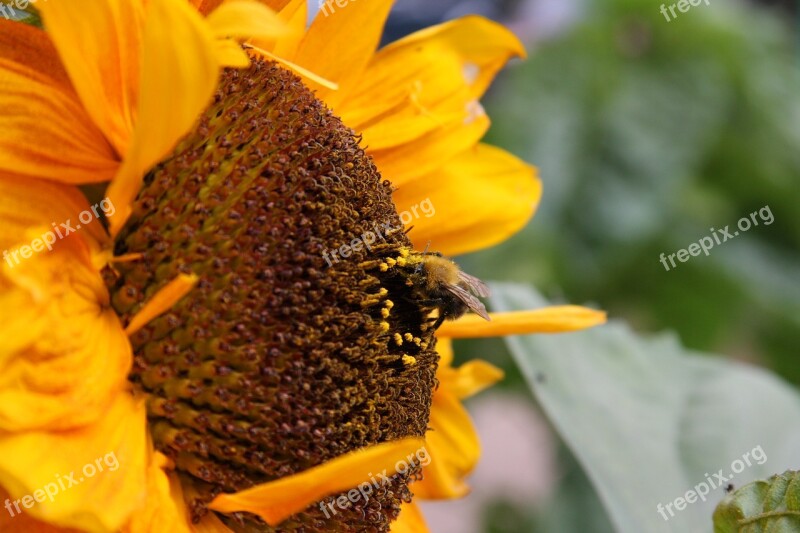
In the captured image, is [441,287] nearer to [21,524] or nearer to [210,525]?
[210,525]

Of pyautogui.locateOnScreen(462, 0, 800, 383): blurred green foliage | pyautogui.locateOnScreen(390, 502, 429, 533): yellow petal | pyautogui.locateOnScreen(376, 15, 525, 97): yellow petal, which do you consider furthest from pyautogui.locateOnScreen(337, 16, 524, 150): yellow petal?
pyautogui.locateOnScreen(462, 0, 800, 383): blurred green foliage

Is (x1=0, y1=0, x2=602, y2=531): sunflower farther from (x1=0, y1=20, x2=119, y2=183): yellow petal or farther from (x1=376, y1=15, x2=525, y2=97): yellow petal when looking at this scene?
(x1=376, y1=15, x2=525, y2=97): yellow petal

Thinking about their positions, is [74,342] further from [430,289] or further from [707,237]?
[707,237]

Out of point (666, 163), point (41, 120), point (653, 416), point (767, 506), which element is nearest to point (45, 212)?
point (41, 120)

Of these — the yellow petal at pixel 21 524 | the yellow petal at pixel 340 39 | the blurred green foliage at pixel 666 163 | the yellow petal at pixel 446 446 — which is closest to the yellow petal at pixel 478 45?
the yellow petal at pixel 340 39

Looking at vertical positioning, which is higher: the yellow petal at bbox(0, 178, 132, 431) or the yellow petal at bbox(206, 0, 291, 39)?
the yellow petal at bbox(206, 0, 291, 39)
